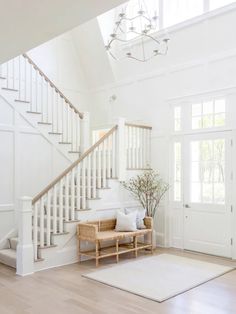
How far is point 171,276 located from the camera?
4.76 m

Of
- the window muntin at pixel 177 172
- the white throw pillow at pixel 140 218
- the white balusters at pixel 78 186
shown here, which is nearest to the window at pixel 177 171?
the window muntin at pixel 177 172

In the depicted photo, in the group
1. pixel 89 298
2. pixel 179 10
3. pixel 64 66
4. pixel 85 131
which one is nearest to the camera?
pixel 89 298

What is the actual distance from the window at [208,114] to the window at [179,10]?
1.74m

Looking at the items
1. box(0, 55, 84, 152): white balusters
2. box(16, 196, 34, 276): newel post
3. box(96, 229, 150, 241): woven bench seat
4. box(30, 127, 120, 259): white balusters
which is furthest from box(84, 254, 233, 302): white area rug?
box(0, 55, 84, 152): white balusters

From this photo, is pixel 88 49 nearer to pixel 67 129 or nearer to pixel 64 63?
pixel 64 63

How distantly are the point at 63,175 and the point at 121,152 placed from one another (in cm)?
134

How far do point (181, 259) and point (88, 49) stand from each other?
5286 mm

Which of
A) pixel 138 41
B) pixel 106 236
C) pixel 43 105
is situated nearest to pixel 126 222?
pixel 106 236

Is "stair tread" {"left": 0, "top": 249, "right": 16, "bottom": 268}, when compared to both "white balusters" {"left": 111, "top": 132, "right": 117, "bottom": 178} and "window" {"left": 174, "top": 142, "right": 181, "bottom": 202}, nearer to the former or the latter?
"white balusters" {"left": 111, "top": 132, "right": 117, "bottom": 178}

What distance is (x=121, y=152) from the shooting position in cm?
638

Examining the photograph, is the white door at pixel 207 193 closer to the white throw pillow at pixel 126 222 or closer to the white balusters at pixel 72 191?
the white throw pillow at pixel 126 222

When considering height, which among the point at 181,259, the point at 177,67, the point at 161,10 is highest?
the point at 161,10

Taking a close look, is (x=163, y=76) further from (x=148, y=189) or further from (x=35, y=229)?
(x=35, y=229)

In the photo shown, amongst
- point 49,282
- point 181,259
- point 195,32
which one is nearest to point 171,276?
point 181,259
